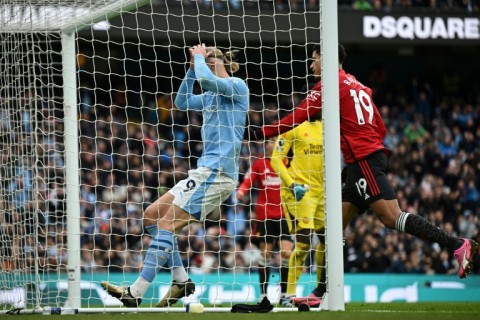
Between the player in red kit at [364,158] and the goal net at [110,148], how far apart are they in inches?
19.7

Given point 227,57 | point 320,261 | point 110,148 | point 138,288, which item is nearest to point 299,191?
point 320,261

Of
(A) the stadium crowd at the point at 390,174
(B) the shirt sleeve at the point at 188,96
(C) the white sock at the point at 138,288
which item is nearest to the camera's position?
(C) the white sock at the point at 138,288

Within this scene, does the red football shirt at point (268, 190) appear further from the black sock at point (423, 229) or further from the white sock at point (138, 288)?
the white sock at point (138, 288)

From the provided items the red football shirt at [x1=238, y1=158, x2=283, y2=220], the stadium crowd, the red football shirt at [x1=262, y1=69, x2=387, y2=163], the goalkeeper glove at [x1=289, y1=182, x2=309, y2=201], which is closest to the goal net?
the stadium crowd

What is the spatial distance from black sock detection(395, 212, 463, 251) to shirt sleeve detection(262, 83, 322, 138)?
1175mm

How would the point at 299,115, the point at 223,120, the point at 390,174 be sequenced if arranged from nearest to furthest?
the point at 223,120, the point at 299,115, the point at 390,174

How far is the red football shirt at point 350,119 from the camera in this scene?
8.34 metres

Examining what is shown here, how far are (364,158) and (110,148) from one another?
10.9 m

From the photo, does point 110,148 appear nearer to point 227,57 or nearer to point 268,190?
point 268,190

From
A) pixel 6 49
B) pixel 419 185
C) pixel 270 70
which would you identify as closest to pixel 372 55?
pixel 270 70

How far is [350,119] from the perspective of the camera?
842cm

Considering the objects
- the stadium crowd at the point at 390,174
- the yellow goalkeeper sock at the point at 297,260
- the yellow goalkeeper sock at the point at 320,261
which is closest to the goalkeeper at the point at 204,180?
the yellow goalkeeper sock at the point at 320,261

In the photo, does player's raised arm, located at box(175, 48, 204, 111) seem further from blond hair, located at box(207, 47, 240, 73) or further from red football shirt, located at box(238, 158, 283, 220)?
red football shirt, located at box(238, 158, 283, 220)

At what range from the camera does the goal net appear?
916cm
